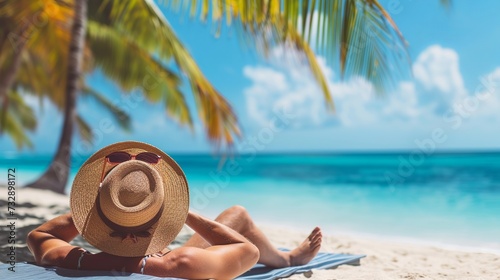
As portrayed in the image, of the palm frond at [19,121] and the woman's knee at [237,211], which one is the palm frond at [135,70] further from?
the palm frond at [19,121]

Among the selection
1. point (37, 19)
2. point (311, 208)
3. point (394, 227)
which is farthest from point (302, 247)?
point (311, 208)

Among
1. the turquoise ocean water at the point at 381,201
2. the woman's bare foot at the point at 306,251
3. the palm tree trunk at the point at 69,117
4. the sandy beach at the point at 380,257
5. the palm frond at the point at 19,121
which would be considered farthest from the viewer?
the palm frond at the point at 19,121

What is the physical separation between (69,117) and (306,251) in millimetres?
5461

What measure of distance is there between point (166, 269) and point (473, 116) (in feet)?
71.5

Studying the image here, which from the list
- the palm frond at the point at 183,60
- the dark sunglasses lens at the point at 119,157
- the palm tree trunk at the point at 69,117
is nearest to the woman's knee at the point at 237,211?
the dark sunglasses lens at the point at 119,157

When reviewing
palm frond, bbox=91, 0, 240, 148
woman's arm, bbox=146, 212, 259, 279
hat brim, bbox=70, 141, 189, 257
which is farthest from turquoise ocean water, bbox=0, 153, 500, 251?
hat brim, bbox=70, 141, 189, 257

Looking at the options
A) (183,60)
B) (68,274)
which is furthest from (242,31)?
(68,274)

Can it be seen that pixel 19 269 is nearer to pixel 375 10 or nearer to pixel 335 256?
pixel 335 256

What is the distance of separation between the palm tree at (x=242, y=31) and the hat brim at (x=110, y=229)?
158 centimetres

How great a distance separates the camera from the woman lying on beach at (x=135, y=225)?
1738 millimetres

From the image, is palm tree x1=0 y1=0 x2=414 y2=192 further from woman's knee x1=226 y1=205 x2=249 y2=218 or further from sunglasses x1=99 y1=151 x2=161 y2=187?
sunglasses x1=99 y1=151 x2=161 y2=187

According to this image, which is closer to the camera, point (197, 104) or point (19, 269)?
point (19, 269)

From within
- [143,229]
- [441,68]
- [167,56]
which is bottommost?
[143,229]

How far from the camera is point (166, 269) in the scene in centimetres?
184
